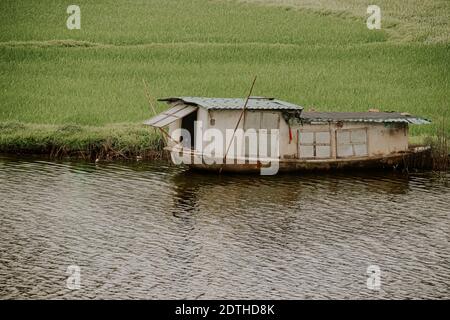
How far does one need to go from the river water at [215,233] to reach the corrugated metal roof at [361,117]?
155 centimetres

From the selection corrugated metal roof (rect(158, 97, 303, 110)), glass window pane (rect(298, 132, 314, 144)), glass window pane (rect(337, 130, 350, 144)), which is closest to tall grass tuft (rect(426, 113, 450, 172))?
glass window pane (rect(337, 130, 350, 144))

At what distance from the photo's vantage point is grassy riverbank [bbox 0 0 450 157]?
2750 cm

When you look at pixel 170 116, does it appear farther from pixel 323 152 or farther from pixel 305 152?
pixel 323 152

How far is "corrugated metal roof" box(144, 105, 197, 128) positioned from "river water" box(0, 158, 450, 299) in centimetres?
132

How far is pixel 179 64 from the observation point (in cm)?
3278

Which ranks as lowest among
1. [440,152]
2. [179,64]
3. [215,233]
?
[215,233]

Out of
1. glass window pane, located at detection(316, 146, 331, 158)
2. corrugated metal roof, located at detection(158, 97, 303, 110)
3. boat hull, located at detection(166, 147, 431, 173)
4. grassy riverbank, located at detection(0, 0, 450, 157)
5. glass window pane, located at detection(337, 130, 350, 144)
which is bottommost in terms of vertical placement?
boat hull, located at detection(166, 147, 431, 173)

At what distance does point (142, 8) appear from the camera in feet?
131

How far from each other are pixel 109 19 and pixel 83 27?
153 centimetres

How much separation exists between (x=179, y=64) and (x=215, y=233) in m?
14.8

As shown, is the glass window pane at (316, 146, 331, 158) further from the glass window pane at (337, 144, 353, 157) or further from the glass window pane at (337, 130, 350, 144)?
the glass window pane at (337, 130, 350, 144)

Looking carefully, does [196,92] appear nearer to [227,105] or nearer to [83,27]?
[227,105]

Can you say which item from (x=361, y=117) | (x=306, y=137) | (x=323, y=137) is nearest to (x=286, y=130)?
(x=306, y=137)
